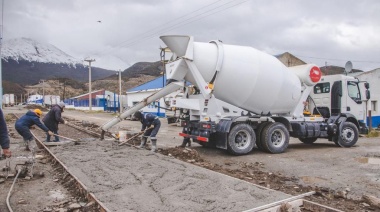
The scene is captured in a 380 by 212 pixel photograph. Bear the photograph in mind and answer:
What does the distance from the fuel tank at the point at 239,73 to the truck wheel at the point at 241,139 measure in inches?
36.6

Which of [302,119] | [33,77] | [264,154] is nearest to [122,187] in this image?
[264,154]

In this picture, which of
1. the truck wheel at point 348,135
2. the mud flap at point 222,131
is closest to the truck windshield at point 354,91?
the truck wheel at point 348,135

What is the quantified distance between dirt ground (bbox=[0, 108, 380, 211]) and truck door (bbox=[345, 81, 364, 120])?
1.35 m

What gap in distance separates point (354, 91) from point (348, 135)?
1643mm

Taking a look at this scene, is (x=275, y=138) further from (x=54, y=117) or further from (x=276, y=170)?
(x=54, y=117)

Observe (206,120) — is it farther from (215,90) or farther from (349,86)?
(349,86)

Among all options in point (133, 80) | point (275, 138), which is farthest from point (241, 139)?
point (133, 80)

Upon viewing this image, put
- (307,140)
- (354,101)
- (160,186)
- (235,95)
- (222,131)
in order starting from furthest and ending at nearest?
(307,140) < (354,101) < (235,95) < (222,131) < (160,186)

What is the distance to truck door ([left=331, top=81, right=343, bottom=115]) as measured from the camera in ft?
40.8

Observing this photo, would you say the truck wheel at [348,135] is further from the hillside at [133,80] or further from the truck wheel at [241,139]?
the hillside at [133,80]

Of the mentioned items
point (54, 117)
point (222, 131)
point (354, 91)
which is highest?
point (354, 91)

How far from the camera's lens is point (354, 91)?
12656 millimetres

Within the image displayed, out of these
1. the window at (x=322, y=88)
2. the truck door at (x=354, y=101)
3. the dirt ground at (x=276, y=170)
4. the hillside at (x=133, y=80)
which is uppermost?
the hillside at (x=133, y=80)

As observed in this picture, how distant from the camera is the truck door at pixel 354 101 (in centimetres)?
1251
